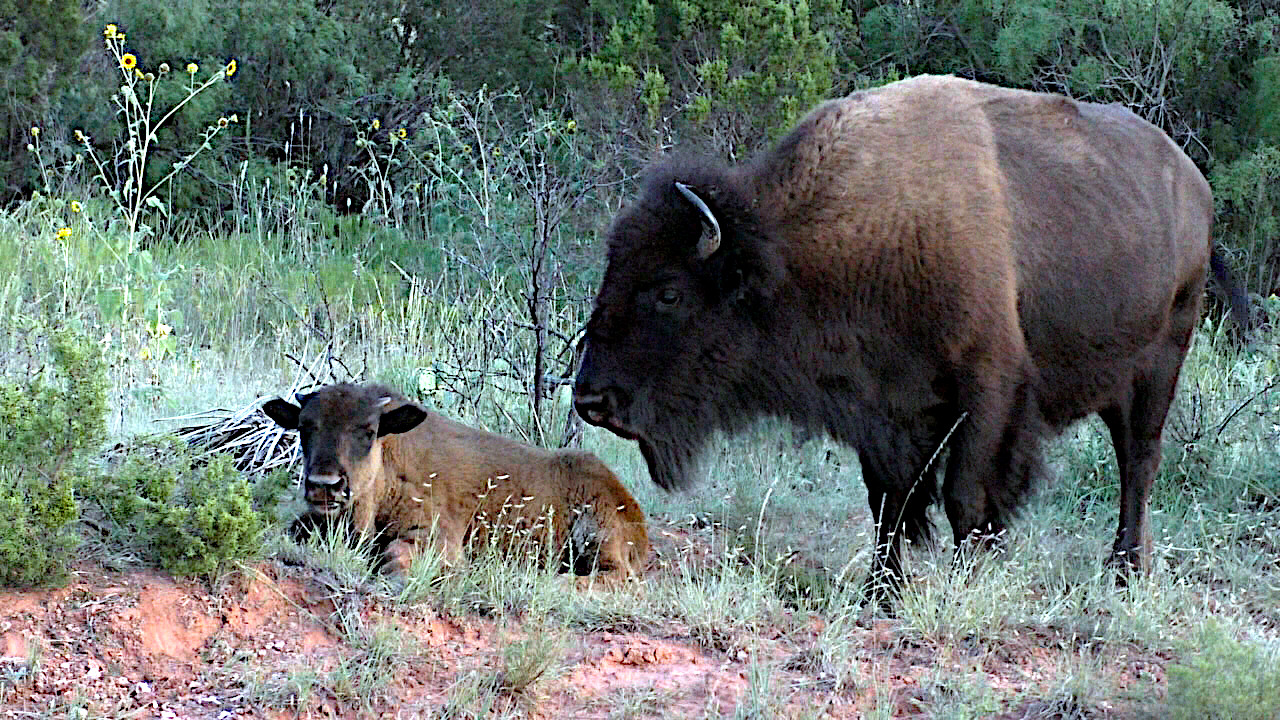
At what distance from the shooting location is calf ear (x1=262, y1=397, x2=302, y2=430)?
20.3 feet

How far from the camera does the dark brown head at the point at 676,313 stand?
6449 millimetres

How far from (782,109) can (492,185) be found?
4111 mm

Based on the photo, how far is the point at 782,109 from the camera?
1368 cm

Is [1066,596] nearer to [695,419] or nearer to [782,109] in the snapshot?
[695,419]

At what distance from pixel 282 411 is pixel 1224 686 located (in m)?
3.69

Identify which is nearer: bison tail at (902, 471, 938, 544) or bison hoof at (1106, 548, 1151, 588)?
bison tail at (902, 471, 938, 544)

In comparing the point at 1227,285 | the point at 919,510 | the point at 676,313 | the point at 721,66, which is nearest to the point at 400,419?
the point at 676,313

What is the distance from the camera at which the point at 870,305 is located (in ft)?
21.3

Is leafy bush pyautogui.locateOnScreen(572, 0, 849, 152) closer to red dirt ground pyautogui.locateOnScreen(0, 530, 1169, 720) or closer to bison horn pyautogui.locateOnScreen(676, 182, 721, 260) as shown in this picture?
bison horn pyautogui.locateOnScreen(676, 182, 721, 260)

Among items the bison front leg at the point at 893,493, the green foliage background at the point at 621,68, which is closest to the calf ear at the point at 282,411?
the bison front leg at the point at 893,493

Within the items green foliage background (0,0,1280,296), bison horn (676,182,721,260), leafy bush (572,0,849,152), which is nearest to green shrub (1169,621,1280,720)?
bison horn (676,182,721,260)

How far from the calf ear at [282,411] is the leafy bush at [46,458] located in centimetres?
70

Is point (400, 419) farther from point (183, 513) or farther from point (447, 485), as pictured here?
point (183, 513)

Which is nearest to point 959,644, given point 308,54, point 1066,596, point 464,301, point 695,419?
point 1066,596
